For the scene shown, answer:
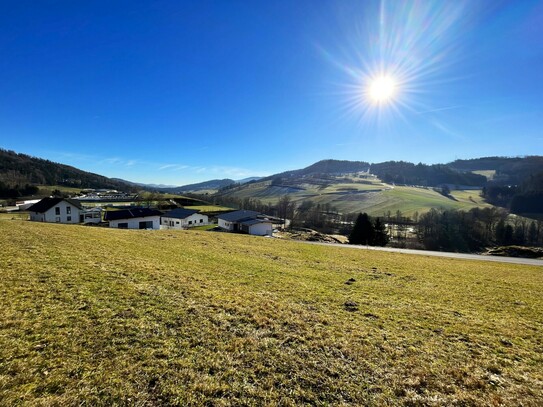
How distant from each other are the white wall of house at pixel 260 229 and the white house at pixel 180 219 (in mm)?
20106

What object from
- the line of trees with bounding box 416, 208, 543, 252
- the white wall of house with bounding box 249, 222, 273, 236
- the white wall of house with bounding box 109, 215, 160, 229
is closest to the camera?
the white wall of house with bounding box 109, 215, 160, 229

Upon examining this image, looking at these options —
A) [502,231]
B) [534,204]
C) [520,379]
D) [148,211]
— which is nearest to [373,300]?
[520,379]

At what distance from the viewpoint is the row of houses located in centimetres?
5022

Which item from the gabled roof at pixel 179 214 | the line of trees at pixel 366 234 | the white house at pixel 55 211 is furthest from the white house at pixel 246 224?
the white house at pixel 55 211

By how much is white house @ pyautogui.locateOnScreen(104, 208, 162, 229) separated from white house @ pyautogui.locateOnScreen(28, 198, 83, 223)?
29.1 ft

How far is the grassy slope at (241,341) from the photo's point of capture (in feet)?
15.2

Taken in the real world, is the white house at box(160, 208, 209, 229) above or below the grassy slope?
below

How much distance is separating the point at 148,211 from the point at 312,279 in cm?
5069

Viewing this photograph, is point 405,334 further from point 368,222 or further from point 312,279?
point 368,222

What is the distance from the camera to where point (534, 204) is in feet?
513

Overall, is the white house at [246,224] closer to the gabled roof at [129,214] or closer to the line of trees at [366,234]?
the gabled roof at [129,214]

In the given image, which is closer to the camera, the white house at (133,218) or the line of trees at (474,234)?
the white house at (133,218)

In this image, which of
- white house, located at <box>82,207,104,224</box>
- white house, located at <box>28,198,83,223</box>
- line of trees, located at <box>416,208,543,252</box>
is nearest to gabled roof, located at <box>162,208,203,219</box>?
white house, located at <box>82,207,104,224</box>

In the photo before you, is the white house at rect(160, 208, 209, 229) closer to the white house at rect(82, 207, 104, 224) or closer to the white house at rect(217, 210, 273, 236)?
the white house at rect(217, 210, 273, 236)
